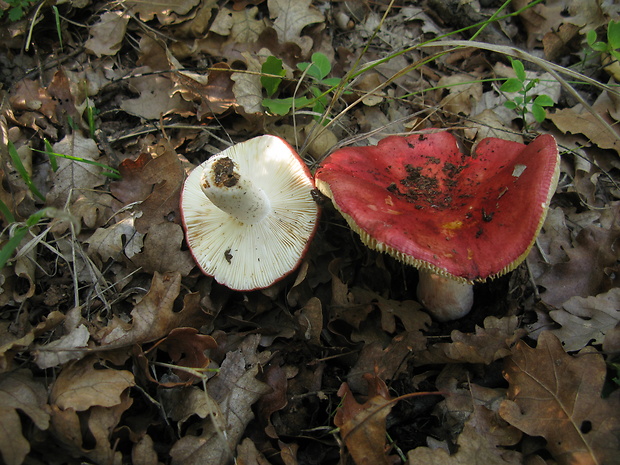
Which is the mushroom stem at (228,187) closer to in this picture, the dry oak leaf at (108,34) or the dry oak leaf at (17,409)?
the dry oak leaf at (17,409)

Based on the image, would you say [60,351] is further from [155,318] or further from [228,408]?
[228,408]

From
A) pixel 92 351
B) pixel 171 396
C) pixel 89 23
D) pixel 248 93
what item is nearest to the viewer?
pixel 92 351

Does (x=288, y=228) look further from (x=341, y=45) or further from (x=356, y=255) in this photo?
(x=341, y=45)

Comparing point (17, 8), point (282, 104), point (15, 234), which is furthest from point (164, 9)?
point (15, 234)

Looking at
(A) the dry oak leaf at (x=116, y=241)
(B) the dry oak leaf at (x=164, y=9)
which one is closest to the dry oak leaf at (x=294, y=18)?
(B) the dry oak leaf at (x=164, y=9)

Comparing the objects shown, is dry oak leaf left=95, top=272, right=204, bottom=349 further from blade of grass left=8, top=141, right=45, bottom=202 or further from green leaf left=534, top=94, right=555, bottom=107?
green leaf left=534, top=94, right=555, bottom=107

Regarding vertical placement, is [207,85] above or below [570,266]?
above

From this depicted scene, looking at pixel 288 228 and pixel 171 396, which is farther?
pixel 288 228

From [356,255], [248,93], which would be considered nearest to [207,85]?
[248,93]
